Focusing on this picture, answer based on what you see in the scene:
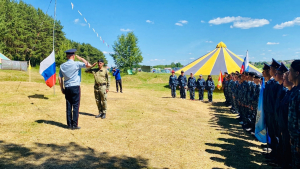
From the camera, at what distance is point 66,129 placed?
225 inches

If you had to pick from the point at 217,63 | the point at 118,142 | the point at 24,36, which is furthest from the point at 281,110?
the point at 24,36

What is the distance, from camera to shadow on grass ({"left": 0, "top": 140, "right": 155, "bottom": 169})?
364 cm

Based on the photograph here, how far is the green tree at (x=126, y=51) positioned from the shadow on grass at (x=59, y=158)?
35.9 meters

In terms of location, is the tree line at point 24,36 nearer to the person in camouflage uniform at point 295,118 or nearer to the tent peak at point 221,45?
the tent peak at point 221,45

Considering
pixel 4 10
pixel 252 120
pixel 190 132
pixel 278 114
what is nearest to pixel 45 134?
pixel 190 132

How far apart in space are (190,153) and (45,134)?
3.53 metres

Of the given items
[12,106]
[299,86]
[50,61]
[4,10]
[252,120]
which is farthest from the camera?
[4,10]

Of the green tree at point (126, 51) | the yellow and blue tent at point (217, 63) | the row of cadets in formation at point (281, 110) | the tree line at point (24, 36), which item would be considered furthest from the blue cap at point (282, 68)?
the tree line at point (24, 36)

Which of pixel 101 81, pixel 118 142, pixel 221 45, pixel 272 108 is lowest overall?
pixel 118 142

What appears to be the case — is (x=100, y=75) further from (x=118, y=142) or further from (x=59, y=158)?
(x=59, y=158)

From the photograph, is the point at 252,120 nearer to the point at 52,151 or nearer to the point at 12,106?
the point at 52,151

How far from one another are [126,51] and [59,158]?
36.7 metres

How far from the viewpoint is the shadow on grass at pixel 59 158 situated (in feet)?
12.0

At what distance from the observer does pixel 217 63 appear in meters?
19.8
